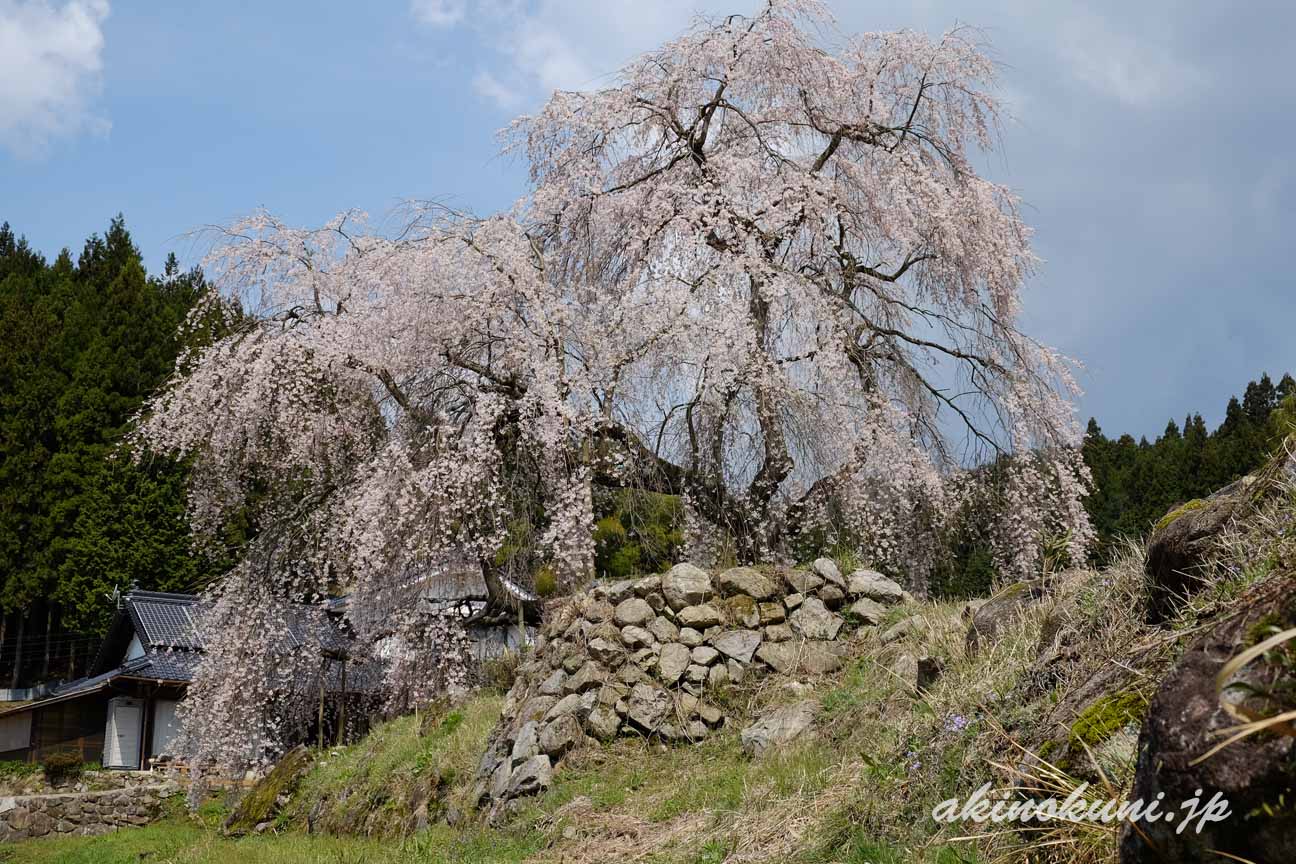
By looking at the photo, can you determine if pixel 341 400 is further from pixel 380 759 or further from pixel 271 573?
pixel 380 759

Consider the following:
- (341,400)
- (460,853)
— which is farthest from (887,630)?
(341,400)

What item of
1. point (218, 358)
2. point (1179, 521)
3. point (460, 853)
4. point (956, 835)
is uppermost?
point (218, 358)

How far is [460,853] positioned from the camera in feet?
22.7

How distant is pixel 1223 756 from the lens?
223 cm

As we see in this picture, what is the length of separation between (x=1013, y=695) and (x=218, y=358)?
12.6 metres

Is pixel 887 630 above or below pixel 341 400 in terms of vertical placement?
below

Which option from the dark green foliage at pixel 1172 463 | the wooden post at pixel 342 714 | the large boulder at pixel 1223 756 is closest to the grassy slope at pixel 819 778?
the large boulder at pixel 1223 756

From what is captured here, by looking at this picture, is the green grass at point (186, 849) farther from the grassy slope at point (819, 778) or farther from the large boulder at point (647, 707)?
the large boulder at point (647, 707)

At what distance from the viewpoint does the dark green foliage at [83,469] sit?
93.5ft

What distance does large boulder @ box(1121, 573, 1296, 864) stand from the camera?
2174 millimetres

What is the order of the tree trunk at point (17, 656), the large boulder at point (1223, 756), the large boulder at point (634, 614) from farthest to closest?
the tree trunk at point (17, 656)
the large boulder at point (634, 614)
the large boulder at point (1223, 756)

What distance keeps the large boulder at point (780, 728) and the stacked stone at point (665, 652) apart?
0.87m

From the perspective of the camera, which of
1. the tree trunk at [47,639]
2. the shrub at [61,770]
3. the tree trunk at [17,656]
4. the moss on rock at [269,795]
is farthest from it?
the tree trunk at [47,639]

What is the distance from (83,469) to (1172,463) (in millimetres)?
28103
